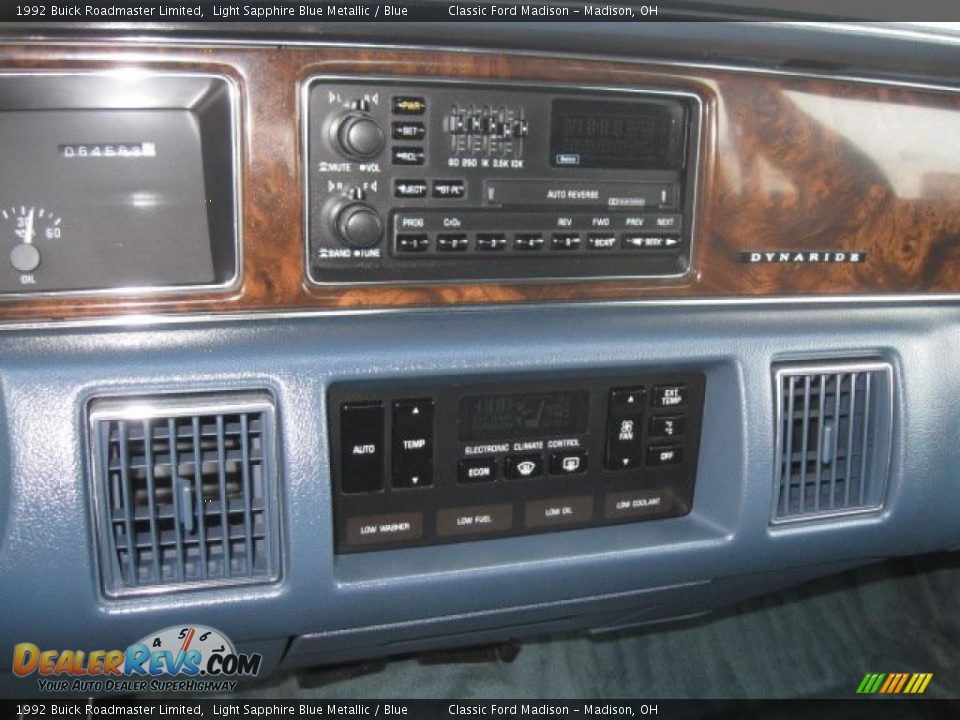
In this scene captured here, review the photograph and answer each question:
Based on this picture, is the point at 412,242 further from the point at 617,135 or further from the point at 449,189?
the point at 617,135

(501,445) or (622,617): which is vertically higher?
(501,445)

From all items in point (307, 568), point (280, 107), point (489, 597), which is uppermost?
point (280, 107)

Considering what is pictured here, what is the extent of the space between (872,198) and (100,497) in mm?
1297

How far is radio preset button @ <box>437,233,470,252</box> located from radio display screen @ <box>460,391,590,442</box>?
24 centimetres

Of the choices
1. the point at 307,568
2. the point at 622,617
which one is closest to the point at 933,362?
the point at 622,617

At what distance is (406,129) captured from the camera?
133 cm

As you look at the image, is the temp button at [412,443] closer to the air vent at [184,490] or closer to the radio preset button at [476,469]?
the radio preset button at [476,469]

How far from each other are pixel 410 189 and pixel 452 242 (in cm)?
10

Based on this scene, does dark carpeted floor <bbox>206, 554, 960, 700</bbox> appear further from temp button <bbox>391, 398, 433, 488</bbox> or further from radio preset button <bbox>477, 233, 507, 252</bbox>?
radio preset button <bbox>477, 233, 507, 252</bbox>

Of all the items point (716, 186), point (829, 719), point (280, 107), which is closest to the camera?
point (280, 107)

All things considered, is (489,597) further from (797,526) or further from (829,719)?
(829,719)

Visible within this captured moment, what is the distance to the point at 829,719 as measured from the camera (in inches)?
93.9

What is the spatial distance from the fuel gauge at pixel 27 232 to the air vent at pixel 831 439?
1.14 metres

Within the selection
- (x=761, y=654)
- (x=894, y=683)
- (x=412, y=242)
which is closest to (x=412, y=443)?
(x=412, y=242)
